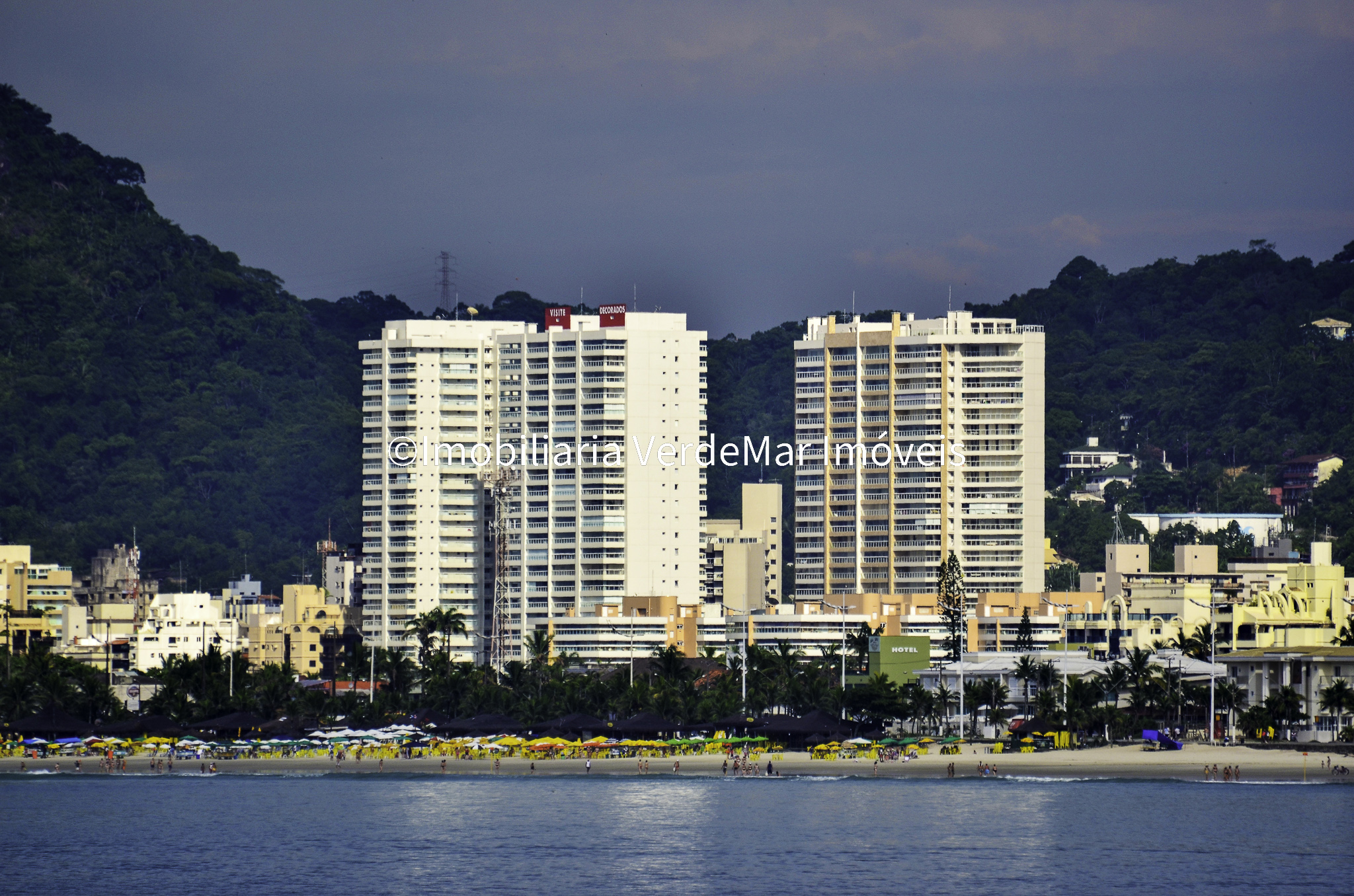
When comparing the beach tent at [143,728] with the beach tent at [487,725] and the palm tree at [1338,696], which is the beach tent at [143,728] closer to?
the beach tent at [487,725]

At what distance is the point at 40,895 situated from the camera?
105m

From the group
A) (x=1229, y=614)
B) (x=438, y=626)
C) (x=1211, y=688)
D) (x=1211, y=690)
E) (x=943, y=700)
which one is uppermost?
(x=1229, y=614)

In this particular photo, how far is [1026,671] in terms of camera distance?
15612 centimetres

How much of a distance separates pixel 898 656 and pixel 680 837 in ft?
172

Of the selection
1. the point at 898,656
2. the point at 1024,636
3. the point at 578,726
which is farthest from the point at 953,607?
the point at 578,726

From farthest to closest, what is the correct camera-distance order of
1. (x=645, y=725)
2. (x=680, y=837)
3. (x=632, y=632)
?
(x=632, y=632) < (x=645, y=725) < (x=680, y=837)

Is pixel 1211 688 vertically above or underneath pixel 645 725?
above

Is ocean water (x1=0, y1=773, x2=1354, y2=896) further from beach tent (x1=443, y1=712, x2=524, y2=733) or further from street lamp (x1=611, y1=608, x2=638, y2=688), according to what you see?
street lamp (x1=611, y1=608, x2=638, y2=688)

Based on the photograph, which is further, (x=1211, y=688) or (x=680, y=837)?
(x=1211, y=688)

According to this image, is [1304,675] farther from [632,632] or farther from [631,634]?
[632,632]

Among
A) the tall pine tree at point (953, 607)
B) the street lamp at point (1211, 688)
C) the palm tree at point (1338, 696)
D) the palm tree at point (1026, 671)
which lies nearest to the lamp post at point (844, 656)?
the tall pine tree at point (953, 607)

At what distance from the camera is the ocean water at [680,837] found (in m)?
106

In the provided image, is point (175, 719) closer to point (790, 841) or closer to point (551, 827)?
point (551, 827)

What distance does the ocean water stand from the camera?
106m
